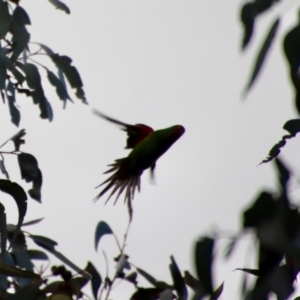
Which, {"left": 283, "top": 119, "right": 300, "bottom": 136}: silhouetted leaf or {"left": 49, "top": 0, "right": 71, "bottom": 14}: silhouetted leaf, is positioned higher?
{"left": 49, "top": 0, "right": 71, "bottom": 14}: silhouetted leaf

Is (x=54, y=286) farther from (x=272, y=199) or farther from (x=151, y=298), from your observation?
(x=272, y=199)

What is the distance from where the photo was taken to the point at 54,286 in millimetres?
1668

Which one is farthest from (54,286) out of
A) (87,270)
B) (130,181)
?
(130,181)

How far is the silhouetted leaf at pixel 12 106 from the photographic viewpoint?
202 centimetres

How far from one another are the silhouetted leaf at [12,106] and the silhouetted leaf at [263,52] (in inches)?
53.9

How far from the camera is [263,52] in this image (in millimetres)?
696

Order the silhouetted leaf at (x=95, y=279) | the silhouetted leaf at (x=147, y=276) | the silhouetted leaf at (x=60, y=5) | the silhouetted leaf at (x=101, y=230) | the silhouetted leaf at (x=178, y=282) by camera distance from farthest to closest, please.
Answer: the silhouetted leaf at (x=60, y=5), the silhouetted leaf at (x=101, y=230), the silhouetted leaf at (x=147, y=276), the silhouetted leaf at (x=95, y=279), the silhouetted leaf at (x=178, y=282)

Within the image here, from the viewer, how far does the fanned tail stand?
1.65 metres

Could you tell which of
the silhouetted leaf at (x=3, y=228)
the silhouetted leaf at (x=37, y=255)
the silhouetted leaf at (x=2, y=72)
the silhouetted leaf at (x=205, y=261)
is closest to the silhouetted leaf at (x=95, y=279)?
the silhouetted leaf at (x=3, y=228)

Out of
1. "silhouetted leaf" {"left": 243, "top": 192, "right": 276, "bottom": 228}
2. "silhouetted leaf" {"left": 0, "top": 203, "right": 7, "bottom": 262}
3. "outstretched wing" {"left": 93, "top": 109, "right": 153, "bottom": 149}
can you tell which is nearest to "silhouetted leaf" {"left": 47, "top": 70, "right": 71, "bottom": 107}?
"outstretched wing" {"left": 93, "top": 109, "right": 153, "bottom": 149}

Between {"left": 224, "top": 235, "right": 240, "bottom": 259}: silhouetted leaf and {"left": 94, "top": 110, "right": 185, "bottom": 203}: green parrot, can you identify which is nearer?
{"left": 224, "top": 235, "right": 240, "bottom": 259}: silhouetted leaf

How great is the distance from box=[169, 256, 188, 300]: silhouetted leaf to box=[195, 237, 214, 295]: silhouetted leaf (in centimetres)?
44

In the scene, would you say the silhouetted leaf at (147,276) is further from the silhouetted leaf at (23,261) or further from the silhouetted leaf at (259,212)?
the silhouetted leaf at (259,212)

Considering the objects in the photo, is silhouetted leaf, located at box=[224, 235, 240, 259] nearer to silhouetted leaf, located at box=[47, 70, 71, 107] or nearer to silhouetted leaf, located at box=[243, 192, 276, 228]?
silhouetted leaf, located at box=[243, 192, 276, 228]
